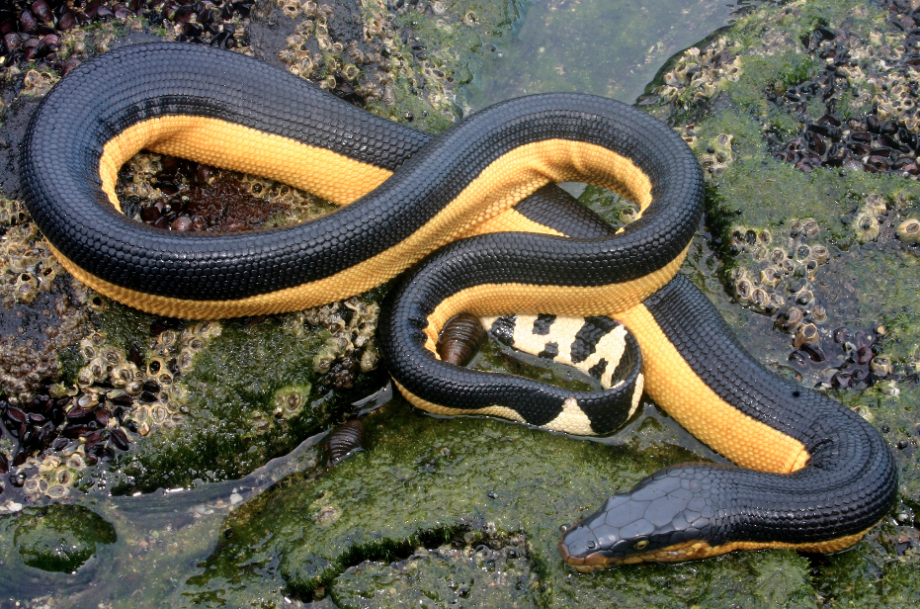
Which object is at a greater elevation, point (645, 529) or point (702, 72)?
point (702, 72)

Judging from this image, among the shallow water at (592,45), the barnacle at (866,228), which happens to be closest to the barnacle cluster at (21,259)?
the shallow water at (592,45)

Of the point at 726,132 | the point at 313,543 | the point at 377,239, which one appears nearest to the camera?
the point at 313,543

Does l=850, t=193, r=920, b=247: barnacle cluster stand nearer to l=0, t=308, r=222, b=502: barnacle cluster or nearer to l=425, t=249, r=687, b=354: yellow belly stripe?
l=425, t=249, r=687, b=354: yellow belly stripe

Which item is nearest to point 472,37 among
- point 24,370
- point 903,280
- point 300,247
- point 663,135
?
point 663,135

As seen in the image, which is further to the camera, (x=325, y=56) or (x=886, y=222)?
(x=325, y=56)

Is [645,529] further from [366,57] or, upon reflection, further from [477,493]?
[366,57]

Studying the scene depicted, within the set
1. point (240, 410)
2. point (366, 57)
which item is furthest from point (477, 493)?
point (366, 57)

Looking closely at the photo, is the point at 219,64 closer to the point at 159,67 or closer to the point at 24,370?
the point at 159,67
